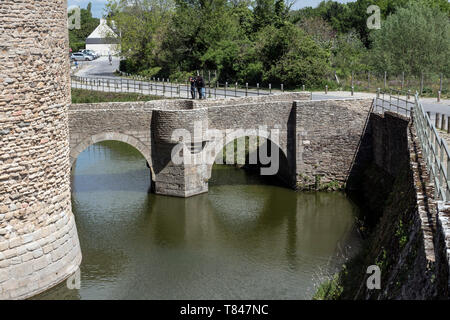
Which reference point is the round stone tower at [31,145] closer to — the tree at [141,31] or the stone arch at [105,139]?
the stone arch at [105,139]

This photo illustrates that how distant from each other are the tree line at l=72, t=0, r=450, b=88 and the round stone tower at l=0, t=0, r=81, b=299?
68.6 ft

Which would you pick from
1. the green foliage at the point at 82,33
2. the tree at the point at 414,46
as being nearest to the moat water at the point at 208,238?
the tree at the point at 414,46

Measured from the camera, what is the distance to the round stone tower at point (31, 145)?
10.5 meters

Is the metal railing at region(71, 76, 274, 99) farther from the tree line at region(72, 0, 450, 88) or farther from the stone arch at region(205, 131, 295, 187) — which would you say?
the stone arch at region(205, 131, 295, 187)

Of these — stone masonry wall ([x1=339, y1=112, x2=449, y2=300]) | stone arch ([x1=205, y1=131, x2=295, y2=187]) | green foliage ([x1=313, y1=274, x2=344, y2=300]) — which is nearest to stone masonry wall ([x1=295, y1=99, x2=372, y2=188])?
stone arch ([x1=205, y1=131, x2=295, y2=187])

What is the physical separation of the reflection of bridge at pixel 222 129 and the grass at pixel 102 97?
11144 mm

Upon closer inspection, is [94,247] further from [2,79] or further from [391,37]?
[391,37]

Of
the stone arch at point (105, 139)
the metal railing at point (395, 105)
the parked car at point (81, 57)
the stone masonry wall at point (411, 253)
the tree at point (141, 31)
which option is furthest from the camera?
the parked car at point (81, 57)

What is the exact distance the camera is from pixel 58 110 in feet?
37.9

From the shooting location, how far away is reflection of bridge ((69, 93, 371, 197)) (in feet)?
60.1

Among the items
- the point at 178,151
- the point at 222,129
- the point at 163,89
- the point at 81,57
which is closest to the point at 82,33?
the point at 81,57
